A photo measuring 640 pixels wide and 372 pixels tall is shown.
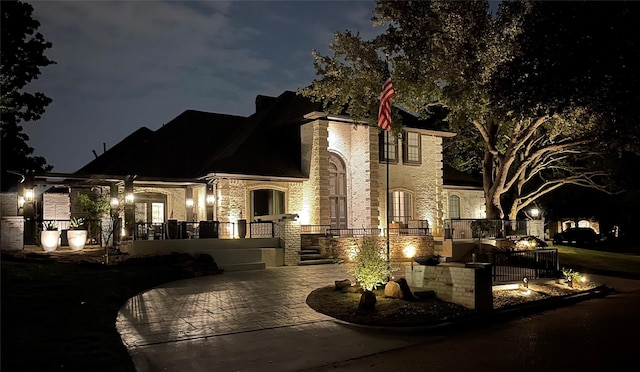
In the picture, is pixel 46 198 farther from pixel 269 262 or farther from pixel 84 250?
pixel 269 262

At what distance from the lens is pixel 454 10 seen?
2138 cm

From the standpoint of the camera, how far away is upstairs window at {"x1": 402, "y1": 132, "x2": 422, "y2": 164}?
27.6m

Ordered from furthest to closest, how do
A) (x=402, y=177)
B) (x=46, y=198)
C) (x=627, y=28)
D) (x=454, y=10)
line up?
(x=402, y=177) → (x=46, y=198) → (x=454, y=10) → (x=627, y=28)

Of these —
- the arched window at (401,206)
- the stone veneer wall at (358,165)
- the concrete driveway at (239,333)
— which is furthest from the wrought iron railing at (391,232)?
the concrete driveway at (239,333)

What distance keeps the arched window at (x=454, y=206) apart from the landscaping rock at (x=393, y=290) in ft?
66.7

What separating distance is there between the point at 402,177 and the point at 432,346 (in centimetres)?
1841

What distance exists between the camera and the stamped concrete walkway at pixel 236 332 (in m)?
8.23

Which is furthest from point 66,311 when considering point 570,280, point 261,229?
point 570,280

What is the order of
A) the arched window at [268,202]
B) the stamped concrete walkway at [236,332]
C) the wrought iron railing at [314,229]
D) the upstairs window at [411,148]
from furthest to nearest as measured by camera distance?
the upstairs window at [411,148] → the arched window at [268,202] → the wrought iron railing at [314,229] → the stamped concrete walkway at [236,332]

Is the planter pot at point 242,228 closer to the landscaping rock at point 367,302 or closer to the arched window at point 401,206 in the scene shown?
the arched window at point 401,206

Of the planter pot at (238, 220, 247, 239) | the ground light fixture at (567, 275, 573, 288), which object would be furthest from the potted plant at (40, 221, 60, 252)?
the ground light fixture at (567, 275, 573, 288)

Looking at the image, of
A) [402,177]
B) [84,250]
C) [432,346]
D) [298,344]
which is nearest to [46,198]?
[84,250]

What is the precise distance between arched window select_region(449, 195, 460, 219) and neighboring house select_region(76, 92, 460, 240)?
367 centimetres

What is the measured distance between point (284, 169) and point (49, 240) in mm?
10208
